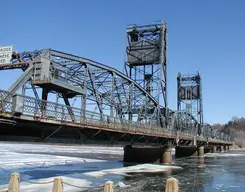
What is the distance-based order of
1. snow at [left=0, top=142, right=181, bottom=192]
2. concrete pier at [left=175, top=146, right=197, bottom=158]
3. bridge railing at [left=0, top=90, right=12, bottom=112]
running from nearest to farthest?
1. bridge railing at [left=0, top=90, right=12, bottom=112]
2. snow at [left=0, top=142, right=181, bottom=192]
3. concrete pier at [left=175, top=146, right=197, bottom=158]

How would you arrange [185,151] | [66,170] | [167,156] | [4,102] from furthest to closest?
[185,151] → [167,156] → [66,170] → [4,102]

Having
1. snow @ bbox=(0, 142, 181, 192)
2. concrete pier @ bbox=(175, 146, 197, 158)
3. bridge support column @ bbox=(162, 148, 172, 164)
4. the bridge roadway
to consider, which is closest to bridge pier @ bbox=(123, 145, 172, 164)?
bridge support column @ bbox=(162, 148, 172, 164)

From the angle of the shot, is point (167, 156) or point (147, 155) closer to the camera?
point (147, 155)

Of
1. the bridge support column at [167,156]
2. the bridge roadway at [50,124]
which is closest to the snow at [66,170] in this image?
the bridge roadway at [50,124]

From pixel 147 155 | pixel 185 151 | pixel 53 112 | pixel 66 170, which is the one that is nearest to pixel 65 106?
pixel 53 112

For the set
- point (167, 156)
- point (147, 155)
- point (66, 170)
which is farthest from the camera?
point (167, 156)

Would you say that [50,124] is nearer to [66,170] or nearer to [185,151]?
[66,170]

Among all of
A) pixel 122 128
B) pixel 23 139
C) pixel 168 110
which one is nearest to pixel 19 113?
→ pixel 23 139

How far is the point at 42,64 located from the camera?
26.6 metres

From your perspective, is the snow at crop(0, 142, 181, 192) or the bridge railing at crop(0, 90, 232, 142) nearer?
the bridge railing at crop(0, 90, 232, 142)

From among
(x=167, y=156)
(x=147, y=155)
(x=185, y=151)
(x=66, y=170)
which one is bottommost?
(x=66, y=170)

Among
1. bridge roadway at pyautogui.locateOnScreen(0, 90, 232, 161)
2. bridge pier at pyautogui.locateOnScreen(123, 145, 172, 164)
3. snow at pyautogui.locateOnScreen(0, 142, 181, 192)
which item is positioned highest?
bridge roadway at pyautogui.locateOnScreen(0, 90, 232, 161)

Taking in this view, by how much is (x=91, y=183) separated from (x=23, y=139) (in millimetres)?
7954

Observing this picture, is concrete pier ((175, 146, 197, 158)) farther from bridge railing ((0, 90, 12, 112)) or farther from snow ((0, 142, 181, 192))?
bridge railing ((0, 90, 12, 112))
